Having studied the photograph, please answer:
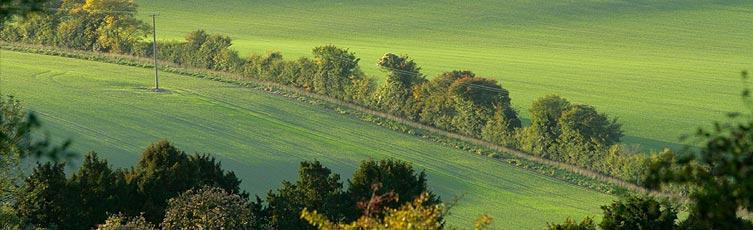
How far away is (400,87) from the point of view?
82812 millimetres

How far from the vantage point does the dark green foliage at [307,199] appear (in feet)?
138

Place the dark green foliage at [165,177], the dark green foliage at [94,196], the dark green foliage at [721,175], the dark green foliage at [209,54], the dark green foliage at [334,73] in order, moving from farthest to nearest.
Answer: the dark green foliage at [209,54] < the dark green foliage at [334,73] < the dark green foliage at [165,177] < the dark green foliage at [94,196] < the dark green foliage at [721,175]

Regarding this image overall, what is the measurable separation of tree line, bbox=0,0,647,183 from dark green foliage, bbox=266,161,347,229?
2288 centimetres

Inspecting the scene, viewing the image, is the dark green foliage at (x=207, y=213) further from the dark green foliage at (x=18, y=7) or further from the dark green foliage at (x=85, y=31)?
the dark green foliage at (x=85, y=31)

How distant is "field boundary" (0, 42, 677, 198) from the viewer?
6538 centimetres

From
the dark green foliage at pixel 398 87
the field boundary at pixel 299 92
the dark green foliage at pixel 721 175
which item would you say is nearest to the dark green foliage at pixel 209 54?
the field boundary at pixel 299 92

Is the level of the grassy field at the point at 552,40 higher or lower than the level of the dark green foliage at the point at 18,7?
lower

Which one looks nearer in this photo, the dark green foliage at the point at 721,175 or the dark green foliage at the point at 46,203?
the dark green foliage at the point at 721,175

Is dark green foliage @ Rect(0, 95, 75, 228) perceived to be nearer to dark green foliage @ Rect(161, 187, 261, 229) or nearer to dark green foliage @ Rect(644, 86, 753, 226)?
dark green foliage @ Rect(161, 187, 261, 229)

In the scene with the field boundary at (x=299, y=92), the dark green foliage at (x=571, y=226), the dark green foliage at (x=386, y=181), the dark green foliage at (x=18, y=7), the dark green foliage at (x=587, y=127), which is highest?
the dark green foliage at (x=18, y=7)

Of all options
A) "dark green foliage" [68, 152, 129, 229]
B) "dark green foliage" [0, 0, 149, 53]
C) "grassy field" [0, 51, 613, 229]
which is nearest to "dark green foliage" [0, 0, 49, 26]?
"dark green foliage" [68, 152, 129, 229]

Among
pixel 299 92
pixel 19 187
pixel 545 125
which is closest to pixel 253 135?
pixel 545 125

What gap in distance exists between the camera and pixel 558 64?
11812 centimetres

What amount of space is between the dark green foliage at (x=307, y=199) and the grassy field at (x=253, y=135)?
36.0ft
